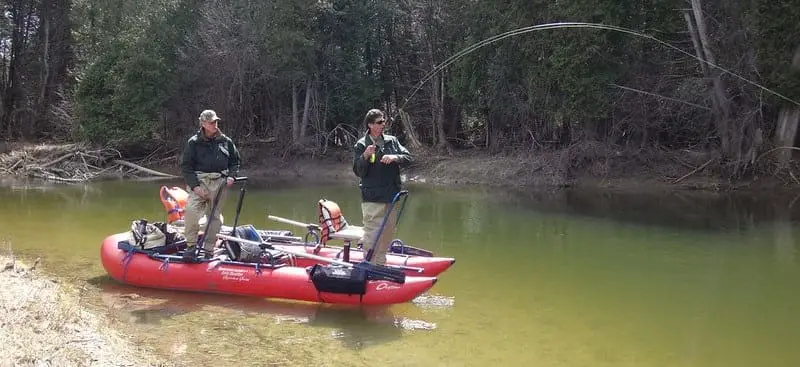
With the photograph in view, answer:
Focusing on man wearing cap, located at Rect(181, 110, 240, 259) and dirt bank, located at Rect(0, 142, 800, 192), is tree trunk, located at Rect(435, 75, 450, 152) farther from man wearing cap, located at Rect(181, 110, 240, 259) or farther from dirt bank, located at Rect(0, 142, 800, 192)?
A: man wearing cap, located at Rect(181, 110, 240, 259)

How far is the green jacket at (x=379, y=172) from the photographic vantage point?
639 centimetres

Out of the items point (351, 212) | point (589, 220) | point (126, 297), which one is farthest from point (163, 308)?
point (589, 220)

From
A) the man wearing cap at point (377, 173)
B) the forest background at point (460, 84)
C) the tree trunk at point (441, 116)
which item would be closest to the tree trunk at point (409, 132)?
the forest background at point (460, 84)

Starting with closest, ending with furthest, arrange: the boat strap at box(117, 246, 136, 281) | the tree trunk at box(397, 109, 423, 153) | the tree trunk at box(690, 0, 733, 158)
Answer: the boat strap at box(117, 246, 136, 281)
the tree trunk at box(690, 0, 733, 158)
the tree trunk at box(397, 109, 423, 153)

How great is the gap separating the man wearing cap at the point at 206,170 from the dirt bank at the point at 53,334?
148 cm

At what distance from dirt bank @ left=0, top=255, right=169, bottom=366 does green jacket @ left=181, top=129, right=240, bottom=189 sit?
1.66m

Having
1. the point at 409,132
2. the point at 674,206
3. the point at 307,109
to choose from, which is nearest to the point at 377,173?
the point at 674,206

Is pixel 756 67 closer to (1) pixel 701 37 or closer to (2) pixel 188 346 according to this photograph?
(1) pixel 701 37

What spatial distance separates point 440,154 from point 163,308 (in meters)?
17.3

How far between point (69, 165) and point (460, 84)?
12881 mm

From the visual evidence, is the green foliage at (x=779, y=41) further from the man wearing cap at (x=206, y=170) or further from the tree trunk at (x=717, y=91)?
the man wearing cap at (x=206, y=170)

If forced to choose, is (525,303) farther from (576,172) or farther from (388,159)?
(576,172)

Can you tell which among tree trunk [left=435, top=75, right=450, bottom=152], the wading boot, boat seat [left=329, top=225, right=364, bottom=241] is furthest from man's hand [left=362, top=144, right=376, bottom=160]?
tree trunk [left=435, top=75, right=450, bottom=152]

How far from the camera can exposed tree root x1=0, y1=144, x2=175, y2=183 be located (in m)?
20.9
